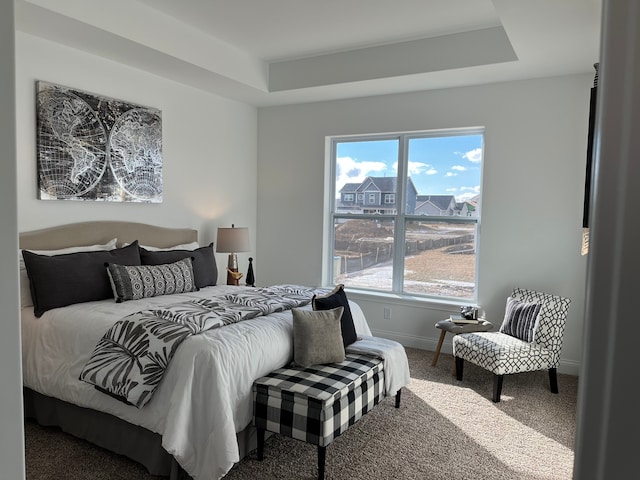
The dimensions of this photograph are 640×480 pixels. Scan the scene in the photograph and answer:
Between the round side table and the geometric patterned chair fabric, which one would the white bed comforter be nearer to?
the geometric patterned chair fabric

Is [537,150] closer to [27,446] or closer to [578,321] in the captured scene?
[578,321]

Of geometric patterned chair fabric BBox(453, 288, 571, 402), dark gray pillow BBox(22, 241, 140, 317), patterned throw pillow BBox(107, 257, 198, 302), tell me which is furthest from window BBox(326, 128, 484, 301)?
dark gray pillow BBox(22, 241, 140, 317)

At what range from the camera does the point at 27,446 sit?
2713 mm

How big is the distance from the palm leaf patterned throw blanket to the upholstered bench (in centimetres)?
49

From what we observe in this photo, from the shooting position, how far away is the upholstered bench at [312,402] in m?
2.38

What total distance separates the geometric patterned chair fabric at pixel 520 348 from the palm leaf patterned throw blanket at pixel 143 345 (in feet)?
5.94

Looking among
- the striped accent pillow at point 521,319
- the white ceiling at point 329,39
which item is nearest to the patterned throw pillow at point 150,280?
the white ceiling at point 329,39

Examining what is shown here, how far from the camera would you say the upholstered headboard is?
11.1 ft

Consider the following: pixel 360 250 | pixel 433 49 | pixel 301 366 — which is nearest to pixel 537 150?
pixel 433 49

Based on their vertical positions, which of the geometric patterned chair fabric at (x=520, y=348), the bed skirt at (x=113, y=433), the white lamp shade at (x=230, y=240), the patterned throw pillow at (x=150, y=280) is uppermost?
the white lamp shade at (x=230, y=240)

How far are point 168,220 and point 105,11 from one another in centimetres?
189

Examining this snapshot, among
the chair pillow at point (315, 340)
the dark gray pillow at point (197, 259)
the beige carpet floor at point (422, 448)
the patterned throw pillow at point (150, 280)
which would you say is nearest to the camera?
the beige carpet floor at point (422, 448)

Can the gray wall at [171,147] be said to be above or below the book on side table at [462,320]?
above

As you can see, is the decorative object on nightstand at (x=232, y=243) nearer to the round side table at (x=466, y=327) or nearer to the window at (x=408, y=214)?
the window at (x=408, y=214)
